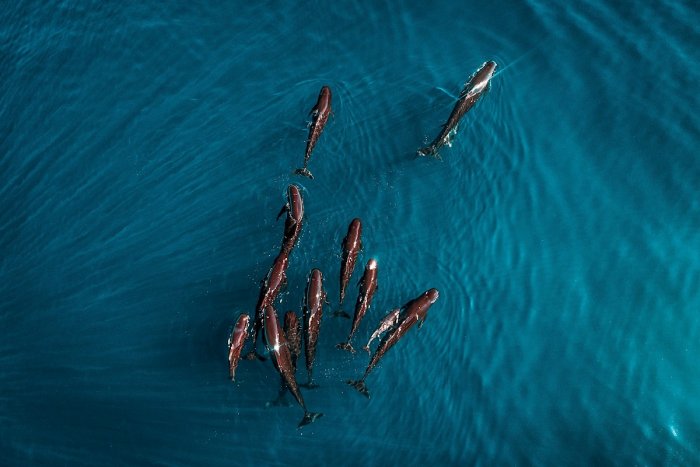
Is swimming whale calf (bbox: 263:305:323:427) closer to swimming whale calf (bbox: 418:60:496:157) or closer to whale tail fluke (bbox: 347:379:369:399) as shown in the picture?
whale tail fluke (bbox: 347:379:369:399)

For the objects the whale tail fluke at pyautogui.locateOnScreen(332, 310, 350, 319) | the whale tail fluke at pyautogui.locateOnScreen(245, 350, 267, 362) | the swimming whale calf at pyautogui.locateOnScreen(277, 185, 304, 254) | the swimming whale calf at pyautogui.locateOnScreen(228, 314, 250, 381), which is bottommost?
the whale tail fluke at pyautogui.locateOnScreen(245, 350, 267, 362)

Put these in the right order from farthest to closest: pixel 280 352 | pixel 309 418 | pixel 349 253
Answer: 1. pixel 349 253
2. pixel 309 418
3. pixel 280 352

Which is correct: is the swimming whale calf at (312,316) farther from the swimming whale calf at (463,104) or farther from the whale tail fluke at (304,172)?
the swimming whale calf at (463,104)

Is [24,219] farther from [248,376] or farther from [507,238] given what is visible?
[507,238]

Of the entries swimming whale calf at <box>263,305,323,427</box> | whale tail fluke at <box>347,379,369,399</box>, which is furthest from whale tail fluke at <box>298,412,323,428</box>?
whale tail fluke at <box>347,379,369,399</box>

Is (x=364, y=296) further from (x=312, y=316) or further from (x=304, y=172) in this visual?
(x=304, y=172)

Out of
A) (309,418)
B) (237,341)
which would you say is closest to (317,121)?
(237,341)
